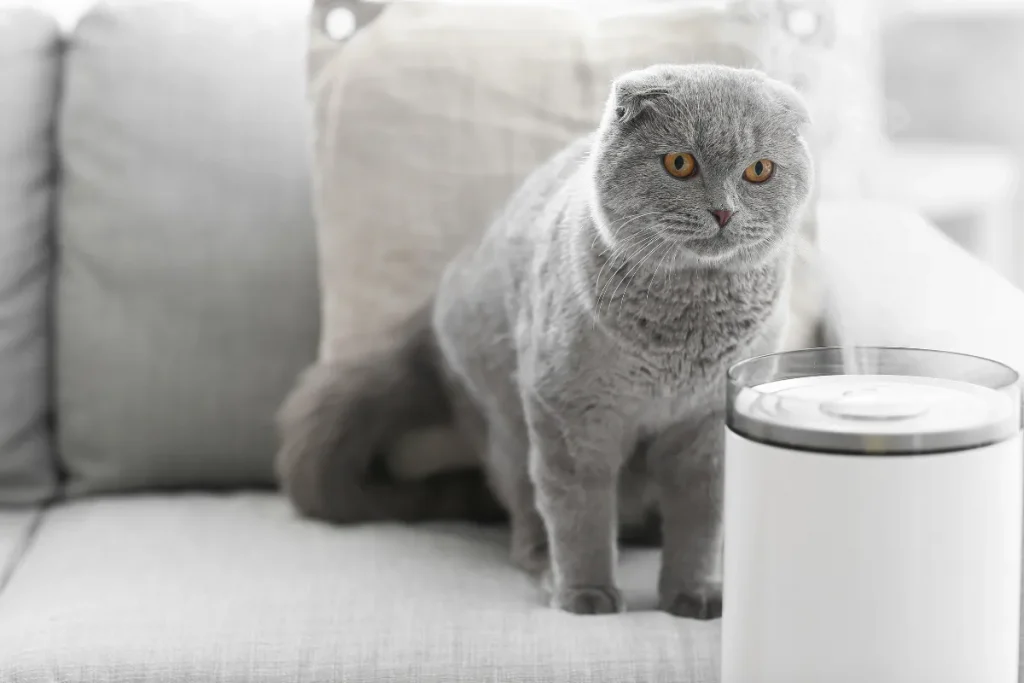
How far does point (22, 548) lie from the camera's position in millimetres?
1391

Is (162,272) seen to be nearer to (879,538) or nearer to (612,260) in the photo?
(612,260)

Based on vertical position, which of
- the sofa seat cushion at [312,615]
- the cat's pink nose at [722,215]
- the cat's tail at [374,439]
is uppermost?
the cat's pink nose at [722,215]

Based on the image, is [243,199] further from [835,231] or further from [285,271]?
[835,231]

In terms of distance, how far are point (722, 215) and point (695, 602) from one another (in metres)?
0.39

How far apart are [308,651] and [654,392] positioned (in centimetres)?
39

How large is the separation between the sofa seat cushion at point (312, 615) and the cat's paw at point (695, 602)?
0.05 ft

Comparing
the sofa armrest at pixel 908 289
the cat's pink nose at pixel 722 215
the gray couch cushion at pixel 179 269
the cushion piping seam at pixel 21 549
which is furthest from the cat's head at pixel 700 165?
the cushion piping seam at pixel 21 549

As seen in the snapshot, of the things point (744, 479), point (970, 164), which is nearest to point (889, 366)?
point (744, 479)

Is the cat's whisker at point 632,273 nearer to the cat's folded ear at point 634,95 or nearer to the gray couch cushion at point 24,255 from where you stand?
the cat's folded ear at point 634,95

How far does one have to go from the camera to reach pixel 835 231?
4.49 ft

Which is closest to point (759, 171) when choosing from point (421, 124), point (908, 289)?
point (908, 289)

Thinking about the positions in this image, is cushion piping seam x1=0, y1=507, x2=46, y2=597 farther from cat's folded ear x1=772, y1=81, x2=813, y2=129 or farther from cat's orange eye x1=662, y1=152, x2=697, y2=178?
cat's folded ear x1=772, y1=81, x2=813, y2=129

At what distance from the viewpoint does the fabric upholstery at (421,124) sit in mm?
1349

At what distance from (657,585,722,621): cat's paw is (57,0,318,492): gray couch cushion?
1.95ft
